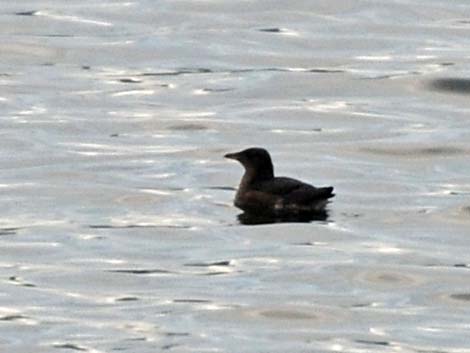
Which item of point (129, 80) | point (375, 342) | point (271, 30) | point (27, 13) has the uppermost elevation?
point (27, 13)

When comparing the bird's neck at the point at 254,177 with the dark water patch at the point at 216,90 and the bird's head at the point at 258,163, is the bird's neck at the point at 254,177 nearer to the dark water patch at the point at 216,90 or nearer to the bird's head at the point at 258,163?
the bird's head at the point at 258,163

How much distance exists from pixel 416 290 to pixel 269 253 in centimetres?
137

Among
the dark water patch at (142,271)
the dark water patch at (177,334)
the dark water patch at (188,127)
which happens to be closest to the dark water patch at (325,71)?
the dark water patch at (188,127)

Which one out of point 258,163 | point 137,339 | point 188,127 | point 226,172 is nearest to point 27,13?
point 188,127

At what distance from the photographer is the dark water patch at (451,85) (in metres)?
23.8

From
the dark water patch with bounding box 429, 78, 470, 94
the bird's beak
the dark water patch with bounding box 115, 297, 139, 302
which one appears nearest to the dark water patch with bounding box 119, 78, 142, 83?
the dark water patch with bounding box 429, 78, 470, 94

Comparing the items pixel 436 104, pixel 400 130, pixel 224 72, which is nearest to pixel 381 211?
pixel 400 130

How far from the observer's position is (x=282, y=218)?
17.5 meters

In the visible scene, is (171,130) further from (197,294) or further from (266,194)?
(197,294)

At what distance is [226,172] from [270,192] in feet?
6.32

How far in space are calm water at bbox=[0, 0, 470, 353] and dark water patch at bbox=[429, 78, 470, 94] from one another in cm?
3

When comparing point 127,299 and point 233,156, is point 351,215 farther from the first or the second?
point 127,299

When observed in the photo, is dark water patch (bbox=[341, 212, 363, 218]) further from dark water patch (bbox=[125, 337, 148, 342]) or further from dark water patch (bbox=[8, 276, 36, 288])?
dark water patch (bbox=[125, 337, 148, 342])

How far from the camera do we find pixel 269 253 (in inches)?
637
